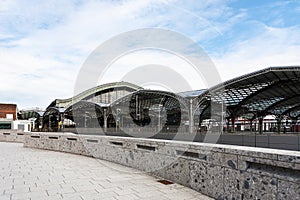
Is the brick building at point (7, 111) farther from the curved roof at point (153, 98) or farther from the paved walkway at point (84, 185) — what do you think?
the paved walkway at point (84, 185)

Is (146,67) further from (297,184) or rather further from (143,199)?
(297,184)

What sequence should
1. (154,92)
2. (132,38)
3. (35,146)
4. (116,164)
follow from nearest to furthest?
(116,164), (132,38), (35,146), (154,92)

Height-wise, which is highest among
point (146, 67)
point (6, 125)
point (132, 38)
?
point (132, 38)

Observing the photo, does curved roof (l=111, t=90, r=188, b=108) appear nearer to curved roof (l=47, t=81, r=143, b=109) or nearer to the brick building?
curved roof (l=47, t=81, r=143, b=109)

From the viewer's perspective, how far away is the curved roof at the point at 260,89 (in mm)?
26203

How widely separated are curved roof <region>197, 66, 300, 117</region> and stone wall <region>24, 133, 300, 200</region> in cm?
2042

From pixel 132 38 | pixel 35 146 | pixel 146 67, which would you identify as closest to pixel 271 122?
pixel 146 67

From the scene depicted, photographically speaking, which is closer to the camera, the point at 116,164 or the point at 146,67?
the point at 116,164

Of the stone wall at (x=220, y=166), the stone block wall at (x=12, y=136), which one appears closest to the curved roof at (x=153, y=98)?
the stone block wall at (x=12, y=136)

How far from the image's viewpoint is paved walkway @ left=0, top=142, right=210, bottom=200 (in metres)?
5.29

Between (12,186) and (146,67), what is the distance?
25.7 feet

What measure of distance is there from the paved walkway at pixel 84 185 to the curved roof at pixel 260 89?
70.0 feet

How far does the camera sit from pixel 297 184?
344 cm

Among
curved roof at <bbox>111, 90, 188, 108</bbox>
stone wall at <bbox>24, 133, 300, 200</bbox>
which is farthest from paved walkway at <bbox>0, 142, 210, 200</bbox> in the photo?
curved roof at <bbox>111, 90, 188, 108</bbox>
